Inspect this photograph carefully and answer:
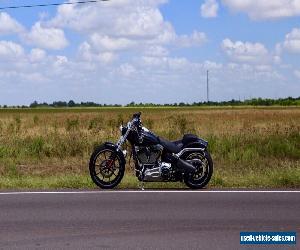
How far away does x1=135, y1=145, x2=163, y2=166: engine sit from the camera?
41.0 ft

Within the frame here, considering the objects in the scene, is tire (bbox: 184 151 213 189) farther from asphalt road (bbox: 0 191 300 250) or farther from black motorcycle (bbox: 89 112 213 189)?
asphalt road (bbox: 0 191 300 250)

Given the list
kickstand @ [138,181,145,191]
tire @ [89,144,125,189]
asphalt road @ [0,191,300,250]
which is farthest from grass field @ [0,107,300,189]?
asphalt road @ [0,191,300,250]

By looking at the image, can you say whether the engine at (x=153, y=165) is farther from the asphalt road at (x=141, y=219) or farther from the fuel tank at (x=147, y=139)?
the asphalt road at (x=141, y=219)

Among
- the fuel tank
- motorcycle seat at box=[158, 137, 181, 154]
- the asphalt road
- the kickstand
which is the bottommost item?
the asphalt road

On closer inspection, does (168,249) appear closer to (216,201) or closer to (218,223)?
(218,223)

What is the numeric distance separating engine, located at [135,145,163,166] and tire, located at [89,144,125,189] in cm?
39

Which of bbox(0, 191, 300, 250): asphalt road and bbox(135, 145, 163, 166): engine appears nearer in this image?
bbox(0, 191, 300, 250): asphalt road

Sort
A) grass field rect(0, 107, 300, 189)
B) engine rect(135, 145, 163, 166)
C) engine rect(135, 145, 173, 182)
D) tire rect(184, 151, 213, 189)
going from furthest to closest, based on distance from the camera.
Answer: grass field rect(0, 107, 300, 189)
tire rect(184, 151, 213, 189)
engine rect(135, 145, 163, 166)
engine rect(135, 145, 173, 182)

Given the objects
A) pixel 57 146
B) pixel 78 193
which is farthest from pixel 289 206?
pixel 57 146

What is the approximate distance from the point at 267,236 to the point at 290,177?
563 centimetres

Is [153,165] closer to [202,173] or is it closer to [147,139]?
[147,139]

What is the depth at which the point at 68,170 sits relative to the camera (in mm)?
18016

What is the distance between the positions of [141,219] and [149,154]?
322cm

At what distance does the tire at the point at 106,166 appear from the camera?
41.7 feet
